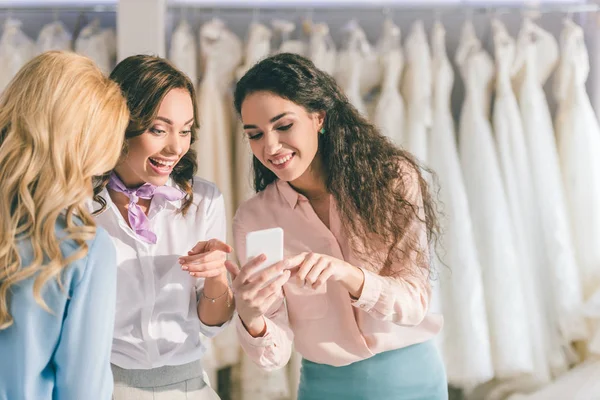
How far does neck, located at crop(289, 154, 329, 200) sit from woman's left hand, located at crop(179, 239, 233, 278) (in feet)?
0.85

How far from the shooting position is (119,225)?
1219 millimetres

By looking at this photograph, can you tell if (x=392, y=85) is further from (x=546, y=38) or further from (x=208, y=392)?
(x=208, y=392)

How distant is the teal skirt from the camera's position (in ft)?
4.30

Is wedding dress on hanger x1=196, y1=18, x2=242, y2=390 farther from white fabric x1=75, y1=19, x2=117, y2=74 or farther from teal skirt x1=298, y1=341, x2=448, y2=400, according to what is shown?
teal skirt x1=298, y1=341, x2=448, y2=400

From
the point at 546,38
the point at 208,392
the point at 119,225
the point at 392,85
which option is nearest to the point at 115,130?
the point at 119,225

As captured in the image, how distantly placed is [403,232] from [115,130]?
576 mm

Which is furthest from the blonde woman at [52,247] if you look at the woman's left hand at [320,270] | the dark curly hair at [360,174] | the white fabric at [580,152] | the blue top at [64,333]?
the white fabric at [580,152]

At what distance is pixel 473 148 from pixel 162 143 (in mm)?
1091

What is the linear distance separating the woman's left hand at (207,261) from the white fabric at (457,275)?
34.0 inches

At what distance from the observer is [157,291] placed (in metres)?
1.21

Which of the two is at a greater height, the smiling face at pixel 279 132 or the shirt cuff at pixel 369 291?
the smiling face at pixel 279 132

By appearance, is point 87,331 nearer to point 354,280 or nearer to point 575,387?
point 354,280

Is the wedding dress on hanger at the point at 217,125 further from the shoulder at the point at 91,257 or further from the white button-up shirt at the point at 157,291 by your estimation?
the shoulder at the point at 91,257

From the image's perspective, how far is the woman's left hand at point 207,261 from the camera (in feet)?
3.70
